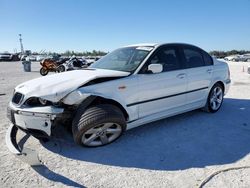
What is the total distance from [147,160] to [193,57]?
2785mm

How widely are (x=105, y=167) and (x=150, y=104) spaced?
1.47 metres

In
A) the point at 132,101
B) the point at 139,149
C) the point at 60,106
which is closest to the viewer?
the point at 60,106

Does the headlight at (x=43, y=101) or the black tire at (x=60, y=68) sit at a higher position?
the headlight at (x=43, y=101)

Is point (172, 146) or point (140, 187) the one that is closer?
point (140, 187)

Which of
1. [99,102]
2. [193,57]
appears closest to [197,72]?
[193,57]

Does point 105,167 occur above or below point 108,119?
below

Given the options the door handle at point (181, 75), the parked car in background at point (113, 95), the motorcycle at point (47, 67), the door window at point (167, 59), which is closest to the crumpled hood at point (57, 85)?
the parked car in background at point (113, 95)

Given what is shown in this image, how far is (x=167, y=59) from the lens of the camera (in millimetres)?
4820

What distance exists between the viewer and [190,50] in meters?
5.39

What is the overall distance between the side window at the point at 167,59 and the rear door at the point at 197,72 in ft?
0.89

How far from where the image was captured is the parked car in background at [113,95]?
3582 mm

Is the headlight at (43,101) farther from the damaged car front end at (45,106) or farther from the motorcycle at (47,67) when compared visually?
the motorcycle at (47,67)

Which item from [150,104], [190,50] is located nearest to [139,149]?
[150,104]

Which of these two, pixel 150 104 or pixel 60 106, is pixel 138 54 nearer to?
pixel 150 104
